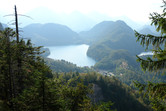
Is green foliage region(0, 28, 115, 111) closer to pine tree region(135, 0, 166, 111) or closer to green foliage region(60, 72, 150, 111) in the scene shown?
pine tree region(135, 0, 166, 111)

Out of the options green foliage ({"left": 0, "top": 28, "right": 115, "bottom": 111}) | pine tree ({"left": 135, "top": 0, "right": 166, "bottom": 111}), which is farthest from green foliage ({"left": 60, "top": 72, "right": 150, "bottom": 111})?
pine tree ({"left": 135, "top": 0, "right": 166, "bottom": 111})

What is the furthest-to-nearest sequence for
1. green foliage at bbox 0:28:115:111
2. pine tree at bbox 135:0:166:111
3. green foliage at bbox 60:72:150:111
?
green foliage at bbox 60:72:150:111 → green foliage at bbox 0:28:115:111 → pine tree at bbox 135:0:166:111

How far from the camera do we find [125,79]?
641 feet

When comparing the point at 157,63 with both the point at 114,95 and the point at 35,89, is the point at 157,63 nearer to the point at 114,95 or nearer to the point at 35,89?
the point at 35,89

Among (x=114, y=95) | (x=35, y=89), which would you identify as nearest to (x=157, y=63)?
(x=35, y=89)

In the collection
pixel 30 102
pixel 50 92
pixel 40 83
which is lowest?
pixel 30 102

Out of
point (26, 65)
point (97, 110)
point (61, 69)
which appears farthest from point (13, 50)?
point (61, 69)

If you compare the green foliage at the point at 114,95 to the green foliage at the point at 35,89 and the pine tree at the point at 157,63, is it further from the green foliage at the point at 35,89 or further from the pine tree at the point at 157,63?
the pine tree at the point at 157,63

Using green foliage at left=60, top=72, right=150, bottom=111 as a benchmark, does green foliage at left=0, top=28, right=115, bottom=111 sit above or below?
above

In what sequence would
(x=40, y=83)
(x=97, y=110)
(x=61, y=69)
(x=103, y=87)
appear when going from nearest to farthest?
(x=40, y=83) → (x=97, y=110) → (x=103, y=87) → (x=61, y=69)

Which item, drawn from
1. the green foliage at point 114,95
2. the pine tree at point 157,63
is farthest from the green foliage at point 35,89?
the green foliage at point 114,95

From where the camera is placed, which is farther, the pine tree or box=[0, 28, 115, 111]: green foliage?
box=[0, 28, 115, 111]: green foliage

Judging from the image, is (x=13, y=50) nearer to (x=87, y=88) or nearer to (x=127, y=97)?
(x=87, y=88)

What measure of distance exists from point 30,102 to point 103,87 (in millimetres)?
92275
